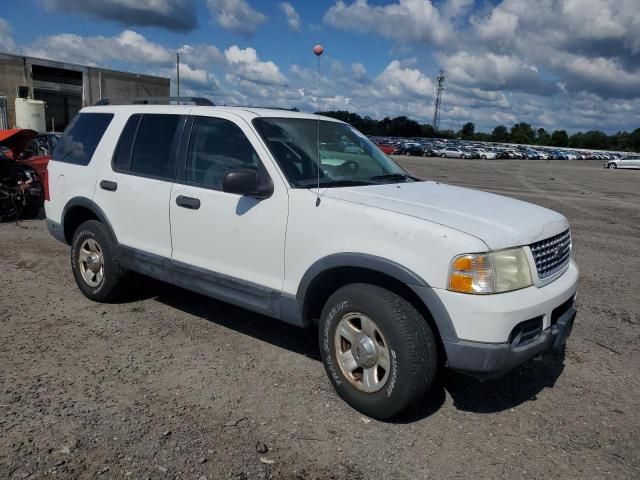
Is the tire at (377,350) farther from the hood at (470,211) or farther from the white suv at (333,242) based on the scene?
the hood at (470,211)

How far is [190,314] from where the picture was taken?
17.4 ft

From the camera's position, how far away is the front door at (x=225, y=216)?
152 inches

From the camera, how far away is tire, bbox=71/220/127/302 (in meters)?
5.14

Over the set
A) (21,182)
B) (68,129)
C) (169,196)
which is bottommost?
(21,182)

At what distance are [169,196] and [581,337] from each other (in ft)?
12.5

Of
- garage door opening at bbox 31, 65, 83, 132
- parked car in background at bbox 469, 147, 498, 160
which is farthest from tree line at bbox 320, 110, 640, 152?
garage door opening at bbox 31, 65, 83, 132

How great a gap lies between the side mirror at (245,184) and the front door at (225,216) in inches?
2.2

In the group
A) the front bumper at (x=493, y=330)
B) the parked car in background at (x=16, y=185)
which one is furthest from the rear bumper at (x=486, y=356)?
the parked car in background at (x=16, y=185)

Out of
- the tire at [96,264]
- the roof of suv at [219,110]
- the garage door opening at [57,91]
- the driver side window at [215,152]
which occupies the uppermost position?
the garage door opening at [57,91]

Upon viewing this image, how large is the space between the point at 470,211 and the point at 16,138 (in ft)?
26.8

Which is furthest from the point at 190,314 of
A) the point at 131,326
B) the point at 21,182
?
the point at 21,182

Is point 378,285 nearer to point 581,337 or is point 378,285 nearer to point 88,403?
point 88,403

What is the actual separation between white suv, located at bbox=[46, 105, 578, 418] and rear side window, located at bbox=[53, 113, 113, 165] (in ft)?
0.11

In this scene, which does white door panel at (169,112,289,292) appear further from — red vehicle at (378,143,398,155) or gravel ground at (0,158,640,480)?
red vehicle at (378,143,398,155)
